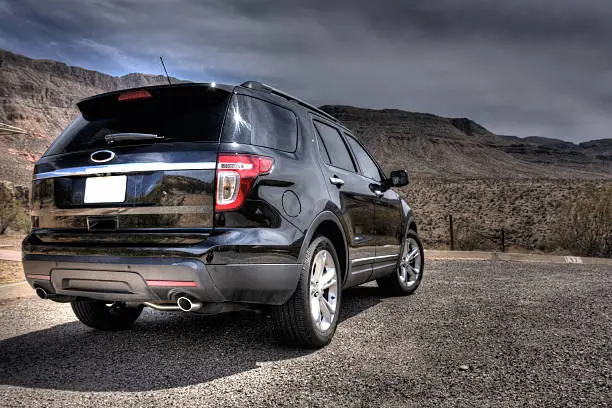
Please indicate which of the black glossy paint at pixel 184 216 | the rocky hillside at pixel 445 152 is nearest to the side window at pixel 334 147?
the black glossy paint at pixel 184 216

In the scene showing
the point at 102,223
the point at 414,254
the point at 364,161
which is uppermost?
the point at 364,161

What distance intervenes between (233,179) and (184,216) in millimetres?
358

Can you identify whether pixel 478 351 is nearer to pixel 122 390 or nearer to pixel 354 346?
pixel 354 346

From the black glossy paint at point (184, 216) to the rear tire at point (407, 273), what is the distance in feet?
8.17

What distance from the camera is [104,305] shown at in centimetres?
452

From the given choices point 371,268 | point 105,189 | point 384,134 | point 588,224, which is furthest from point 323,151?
point 384,134

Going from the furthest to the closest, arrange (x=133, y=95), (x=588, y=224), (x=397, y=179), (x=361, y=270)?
1. (x=588, y=224)
2. (x=397, y=179)
3. (x=361, y=270)
4. (x=133, y=95)

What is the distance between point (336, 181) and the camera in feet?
14.1

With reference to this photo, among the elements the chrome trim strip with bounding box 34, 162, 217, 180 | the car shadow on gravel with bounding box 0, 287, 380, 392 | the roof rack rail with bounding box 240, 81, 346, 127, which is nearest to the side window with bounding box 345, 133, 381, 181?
the roof rack rail with bounding box 240, 81, 346, 127

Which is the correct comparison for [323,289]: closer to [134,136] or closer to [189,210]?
[189,210]

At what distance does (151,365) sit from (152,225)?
980 mm

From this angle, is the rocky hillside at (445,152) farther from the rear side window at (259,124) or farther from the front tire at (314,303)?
the rear side window at (259,124)

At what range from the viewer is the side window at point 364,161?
212 inches

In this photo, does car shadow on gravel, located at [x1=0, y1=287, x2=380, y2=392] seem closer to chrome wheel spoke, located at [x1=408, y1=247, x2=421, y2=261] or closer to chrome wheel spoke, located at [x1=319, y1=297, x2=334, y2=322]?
chrome wheel spoke, located at [x1=319, y1=297, x2=334, y2=322]
